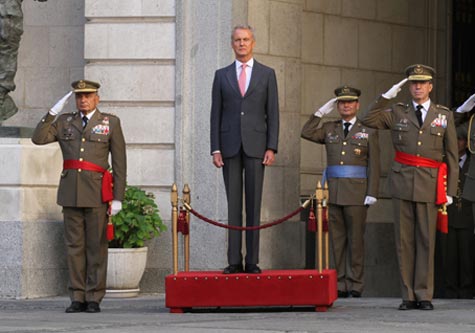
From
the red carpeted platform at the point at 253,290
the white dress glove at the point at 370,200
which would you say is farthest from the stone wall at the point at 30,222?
the white dress glove at the point at 370,200

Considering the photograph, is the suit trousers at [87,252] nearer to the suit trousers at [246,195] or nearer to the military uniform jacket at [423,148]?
the suit trousers at [246,195]

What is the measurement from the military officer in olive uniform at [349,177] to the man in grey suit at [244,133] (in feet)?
8.54

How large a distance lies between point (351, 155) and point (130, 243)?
2400 millimetres

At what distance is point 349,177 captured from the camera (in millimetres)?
15578

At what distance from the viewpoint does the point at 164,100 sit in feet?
51.9

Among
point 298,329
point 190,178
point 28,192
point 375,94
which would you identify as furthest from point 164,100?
point 298,329

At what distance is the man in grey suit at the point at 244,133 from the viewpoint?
504 inches

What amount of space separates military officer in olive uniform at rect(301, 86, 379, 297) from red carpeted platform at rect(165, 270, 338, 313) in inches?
111

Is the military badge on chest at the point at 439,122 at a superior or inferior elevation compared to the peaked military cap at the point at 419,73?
inferior

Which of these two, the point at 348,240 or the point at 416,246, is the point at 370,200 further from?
the point at 416,246

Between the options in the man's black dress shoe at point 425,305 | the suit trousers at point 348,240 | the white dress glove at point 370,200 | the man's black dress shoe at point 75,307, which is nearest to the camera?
the man's black dress shoe at point 425,305

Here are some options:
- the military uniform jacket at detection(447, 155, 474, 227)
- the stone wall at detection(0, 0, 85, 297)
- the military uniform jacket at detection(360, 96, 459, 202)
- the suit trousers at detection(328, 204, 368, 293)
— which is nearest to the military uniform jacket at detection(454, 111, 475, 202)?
the military uniform jacket at detection(360, 96, 459, 202)

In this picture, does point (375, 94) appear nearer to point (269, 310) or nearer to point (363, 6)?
point (363, 6)

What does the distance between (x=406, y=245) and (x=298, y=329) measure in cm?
236
